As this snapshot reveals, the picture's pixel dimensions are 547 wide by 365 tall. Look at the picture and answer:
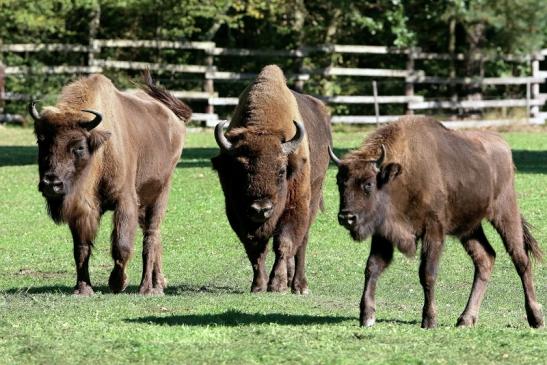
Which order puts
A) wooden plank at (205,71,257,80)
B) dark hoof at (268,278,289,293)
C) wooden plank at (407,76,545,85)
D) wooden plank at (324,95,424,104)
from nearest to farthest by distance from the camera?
dark hoof at (268,278,289,293), wooden plank at (324,95,424,104), wooden plank at (205,71,257,80), wooden plank at (407,76,545,85)

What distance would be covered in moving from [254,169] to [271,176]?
20 cm

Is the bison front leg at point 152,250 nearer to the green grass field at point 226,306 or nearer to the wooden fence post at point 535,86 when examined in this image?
the green grass field at point 226,306

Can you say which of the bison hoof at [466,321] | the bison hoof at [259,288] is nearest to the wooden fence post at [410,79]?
the bison hoof at [259,288]

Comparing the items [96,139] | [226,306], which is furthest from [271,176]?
[96,139]

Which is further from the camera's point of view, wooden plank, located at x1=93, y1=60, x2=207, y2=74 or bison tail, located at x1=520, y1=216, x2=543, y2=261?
wooden plank, located at x1=93, y1=60, x2=207, y2=74

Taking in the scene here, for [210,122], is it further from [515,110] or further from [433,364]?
[433,364]

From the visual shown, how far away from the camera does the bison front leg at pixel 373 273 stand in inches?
440

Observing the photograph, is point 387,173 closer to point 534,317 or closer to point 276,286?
point 534,317

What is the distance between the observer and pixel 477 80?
134ft

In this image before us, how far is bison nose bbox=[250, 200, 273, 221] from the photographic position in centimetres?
1316

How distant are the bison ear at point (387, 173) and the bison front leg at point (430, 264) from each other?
0.65m

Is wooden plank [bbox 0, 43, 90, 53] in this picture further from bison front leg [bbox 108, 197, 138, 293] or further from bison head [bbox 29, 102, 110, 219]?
bison head [bbox 29, 102, 110, 219]

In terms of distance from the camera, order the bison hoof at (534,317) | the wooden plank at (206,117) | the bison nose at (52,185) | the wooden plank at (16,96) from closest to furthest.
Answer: the bison hoof at (534,317) → the bison nose at (52,185) → the wooden plank at (16,96) → the wooden plank at (206,117)

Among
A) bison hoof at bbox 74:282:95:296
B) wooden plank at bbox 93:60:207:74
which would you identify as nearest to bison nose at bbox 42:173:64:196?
bison hoof at bbox 74:282:95:296
